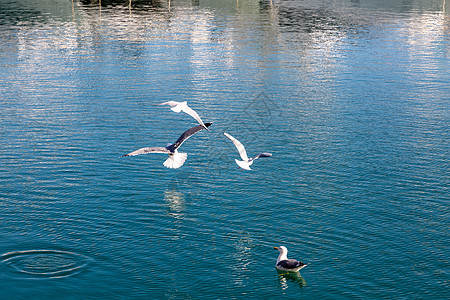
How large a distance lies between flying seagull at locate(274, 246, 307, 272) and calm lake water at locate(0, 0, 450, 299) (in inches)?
29.6

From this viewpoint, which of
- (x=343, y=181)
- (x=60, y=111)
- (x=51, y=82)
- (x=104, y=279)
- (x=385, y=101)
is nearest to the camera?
(x=104, y=279)

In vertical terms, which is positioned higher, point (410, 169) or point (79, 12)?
point (79, 12)

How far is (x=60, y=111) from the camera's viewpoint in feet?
219

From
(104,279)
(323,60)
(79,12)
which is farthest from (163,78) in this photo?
(79,12)

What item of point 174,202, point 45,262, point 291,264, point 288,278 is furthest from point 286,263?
point 45,262

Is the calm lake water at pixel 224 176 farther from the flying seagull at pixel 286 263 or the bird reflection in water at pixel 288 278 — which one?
the flying seagull at pixel 286 263

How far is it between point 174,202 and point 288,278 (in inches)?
497

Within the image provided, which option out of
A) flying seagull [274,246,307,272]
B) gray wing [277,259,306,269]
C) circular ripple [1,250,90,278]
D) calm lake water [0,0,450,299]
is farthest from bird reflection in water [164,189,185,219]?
gray wing [277,259,306,269]

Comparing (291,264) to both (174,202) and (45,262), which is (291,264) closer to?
(174,202)

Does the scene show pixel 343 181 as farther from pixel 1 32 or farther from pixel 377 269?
pixel 1 32

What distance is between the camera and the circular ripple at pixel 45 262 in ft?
111

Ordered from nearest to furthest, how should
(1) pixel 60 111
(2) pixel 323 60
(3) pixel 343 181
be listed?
(3) pixel 343 181 < (1) pixel 60 111 < (2) pixel 323 60

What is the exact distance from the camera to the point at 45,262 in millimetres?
34906

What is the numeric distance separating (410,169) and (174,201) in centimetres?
2074
